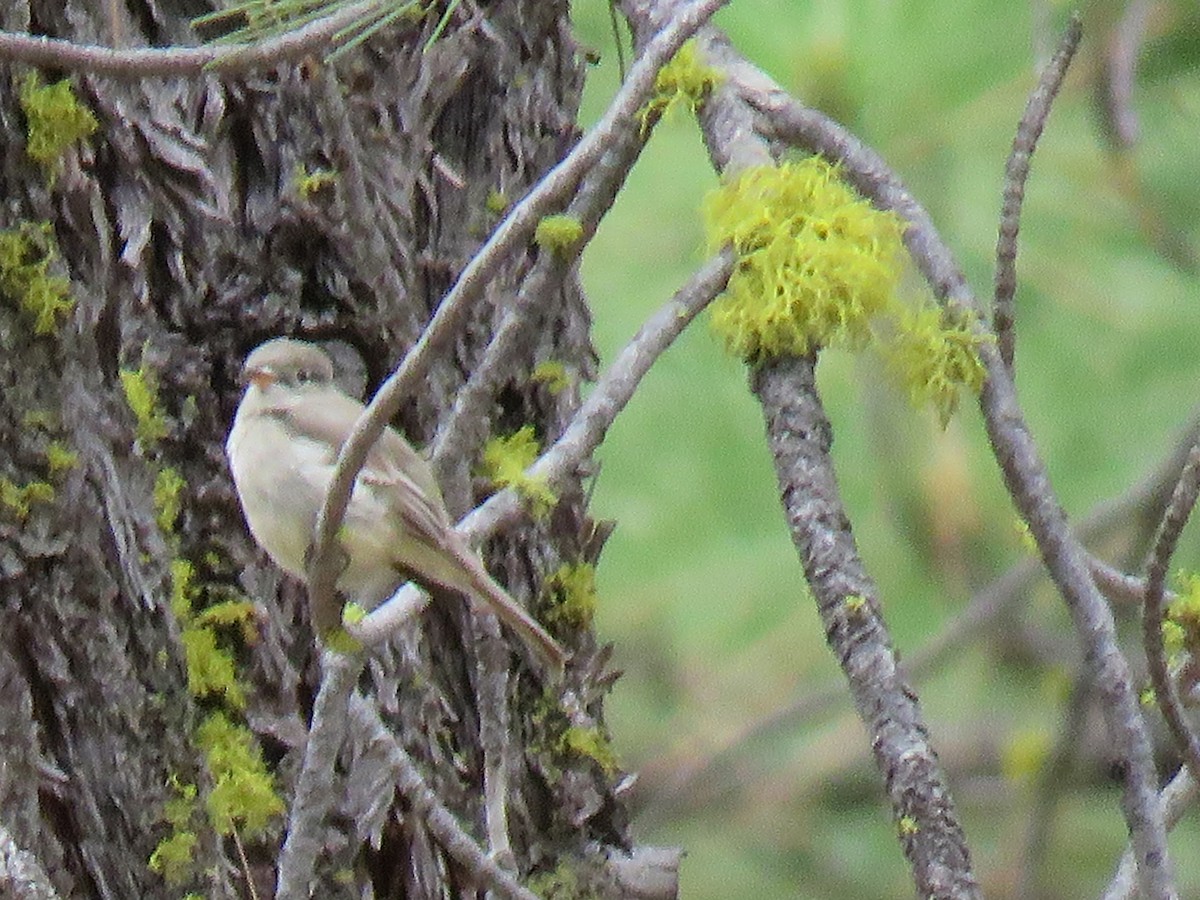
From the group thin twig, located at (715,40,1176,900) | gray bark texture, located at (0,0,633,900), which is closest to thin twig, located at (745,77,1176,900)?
thin twig, located at (715,40,1176,900)

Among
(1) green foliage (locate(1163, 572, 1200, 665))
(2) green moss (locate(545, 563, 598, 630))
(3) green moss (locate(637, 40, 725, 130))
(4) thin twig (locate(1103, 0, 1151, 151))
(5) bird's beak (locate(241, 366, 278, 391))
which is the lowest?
(1) green foliage (locate(1163, 572, 1200, 665))

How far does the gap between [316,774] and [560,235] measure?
528 mm

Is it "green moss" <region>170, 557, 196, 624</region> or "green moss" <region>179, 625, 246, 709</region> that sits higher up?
"green moss" <region>170, 557, 196, 624</region>

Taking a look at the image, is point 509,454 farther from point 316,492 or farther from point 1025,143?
point 1025,143

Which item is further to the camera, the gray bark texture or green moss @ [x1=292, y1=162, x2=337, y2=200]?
green moss @ [x1=292, y1=162, x2=337, y2=200]

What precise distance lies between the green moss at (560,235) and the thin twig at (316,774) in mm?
431

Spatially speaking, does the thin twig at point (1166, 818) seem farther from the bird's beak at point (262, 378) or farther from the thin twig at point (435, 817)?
the bird's beak at point (262, 378)

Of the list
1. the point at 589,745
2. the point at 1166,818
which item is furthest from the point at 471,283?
the point at 589,745

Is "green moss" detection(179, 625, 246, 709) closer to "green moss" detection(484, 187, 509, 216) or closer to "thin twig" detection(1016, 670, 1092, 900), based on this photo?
"green moss" detection(484, 187, 509, 216)

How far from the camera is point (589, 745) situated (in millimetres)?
2002

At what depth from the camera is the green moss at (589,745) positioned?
200 cm

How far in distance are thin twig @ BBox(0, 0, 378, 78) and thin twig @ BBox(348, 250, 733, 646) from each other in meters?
0.35

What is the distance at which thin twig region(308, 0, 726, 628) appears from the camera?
1.17 metres

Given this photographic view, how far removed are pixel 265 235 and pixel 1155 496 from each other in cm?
100
